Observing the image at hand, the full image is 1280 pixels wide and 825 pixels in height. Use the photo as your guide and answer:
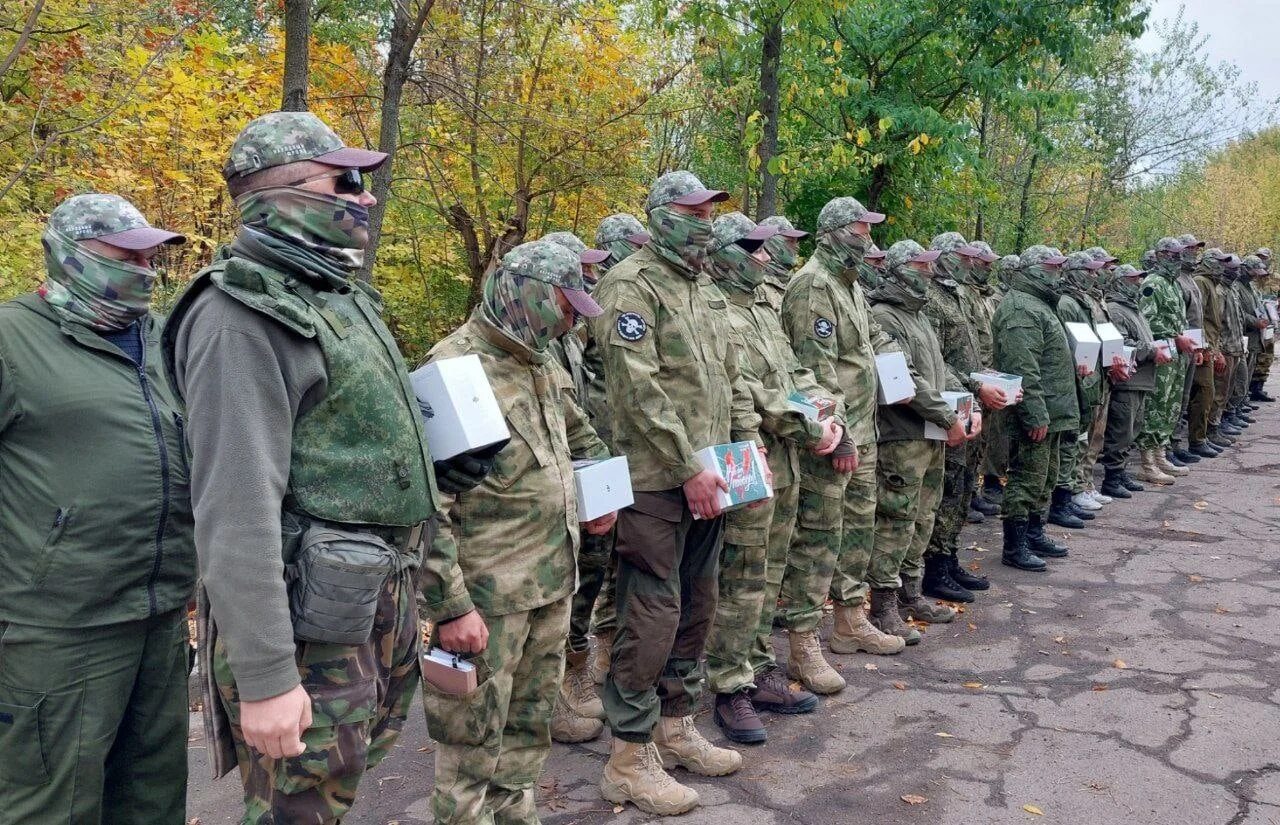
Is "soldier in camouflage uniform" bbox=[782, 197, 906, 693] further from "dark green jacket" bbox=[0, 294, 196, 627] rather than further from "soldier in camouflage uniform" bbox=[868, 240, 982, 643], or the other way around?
"dark green jacket" bbox=[0, 294, 196, 627]

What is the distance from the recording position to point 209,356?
2.02m

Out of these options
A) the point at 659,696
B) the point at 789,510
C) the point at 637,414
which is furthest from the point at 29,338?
the point at 789,510

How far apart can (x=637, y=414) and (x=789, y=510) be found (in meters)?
1.31

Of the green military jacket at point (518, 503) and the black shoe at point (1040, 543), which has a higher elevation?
the green military jacket at point (518, 503)

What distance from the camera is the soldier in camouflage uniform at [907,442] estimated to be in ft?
19.0

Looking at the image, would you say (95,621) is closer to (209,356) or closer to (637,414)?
(209,356)

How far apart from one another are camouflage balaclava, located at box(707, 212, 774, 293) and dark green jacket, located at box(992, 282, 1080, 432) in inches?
126

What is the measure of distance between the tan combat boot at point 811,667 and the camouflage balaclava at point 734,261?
1828 millimetres

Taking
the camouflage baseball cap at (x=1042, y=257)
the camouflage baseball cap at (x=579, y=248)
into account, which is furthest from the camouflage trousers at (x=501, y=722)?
the camouflage baseball cap at (x=1042, y=257)

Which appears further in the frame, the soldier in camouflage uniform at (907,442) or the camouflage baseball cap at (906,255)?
the camouflage baseball cap at (906,255)

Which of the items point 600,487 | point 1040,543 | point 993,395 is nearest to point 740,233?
point 600,487

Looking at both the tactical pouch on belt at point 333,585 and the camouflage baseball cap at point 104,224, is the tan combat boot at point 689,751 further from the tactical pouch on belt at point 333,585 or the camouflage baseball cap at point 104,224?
the camouflage baseball cap at point 104,224

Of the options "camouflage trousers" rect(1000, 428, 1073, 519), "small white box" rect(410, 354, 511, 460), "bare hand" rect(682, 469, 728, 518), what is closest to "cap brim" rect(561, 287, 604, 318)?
"small white box" rect(410, 354, 511, 460)

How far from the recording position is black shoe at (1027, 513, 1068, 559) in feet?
25.0
